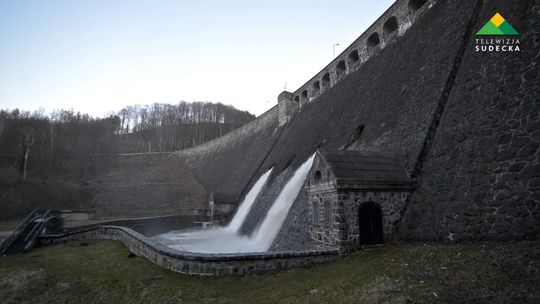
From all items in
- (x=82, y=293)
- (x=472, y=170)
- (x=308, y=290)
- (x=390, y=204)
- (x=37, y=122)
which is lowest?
(x=82, y=293)

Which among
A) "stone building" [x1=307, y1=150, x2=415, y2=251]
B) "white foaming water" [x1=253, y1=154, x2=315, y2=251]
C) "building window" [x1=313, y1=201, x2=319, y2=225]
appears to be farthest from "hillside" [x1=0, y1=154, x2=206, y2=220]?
"stone building" [x1=307, y1=150, x2=415, y2=251]

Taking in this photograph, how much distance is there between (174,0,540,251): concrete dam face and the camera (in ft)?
26.6

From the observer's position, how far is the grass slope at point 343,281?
570 cm

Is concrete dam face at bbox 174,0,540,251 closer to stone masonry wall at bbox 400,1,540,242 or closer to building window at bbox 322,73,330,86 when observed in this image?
stone masonry wall at bbox 400,1,540,242

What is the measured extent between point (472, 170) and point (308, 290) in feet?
19.5

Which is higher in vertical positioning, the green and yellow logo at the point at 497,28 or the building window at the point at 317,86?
the building window at the point at 317,86

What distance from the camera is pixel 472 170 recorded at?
8.92m

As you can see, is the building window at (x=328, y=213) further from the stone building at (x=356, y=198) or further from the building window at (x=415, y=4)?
the building window at (x=415, y=4)

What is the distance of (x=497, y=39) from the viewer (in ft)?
34.6

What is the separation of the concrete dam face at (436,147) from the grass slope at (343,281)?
96cm

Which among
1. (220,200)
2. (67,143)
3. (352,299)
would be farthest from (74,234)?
(67,143)

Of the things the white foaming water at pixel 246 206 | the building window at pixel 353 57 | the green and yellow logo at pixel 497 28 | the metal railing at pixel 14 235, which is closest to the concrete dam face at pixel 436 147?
the green and yellow logo at pixel 497 28

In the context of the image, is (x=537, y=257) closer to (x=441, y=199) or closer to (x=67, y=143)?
(x=441, y=199)

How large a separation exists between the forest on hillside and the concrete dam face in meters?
40.7
